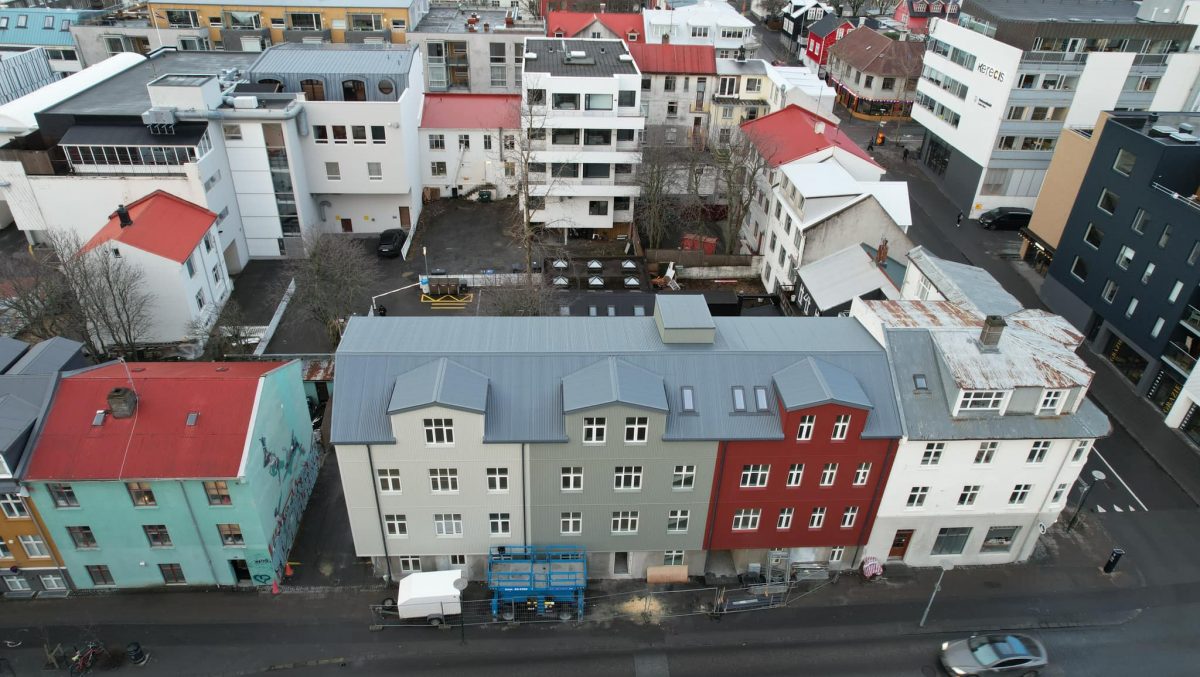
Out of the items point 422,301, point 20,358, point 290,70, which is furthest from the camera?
point 290,70

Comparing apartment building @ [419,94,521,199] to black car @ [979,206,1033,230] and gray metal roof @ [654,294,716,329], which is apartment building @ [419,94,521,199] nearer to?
gray metal roof @ [654,294,716,329]

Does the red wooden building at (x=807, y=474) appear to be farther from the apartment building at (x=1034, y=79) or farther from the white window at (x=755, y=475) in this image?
the apartment building at (x=1034, y=79)

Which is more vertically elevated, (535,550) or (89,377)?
(89,377)

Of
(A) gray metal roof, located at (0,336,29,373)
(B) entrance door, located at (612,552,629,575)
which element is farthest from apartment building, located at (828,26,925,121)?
(A) gray metal roof, located at (0,336,29,373)

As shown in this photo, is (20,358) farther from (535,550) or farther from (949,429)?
(949,429)

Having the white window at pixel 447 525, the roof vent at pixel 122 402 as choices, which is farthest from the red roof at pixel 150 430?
the white window at pixel 447 525

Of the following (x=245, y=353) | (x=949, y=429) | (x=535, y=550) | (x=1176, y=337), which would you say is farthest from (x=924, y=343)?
(x=245, y=353)
